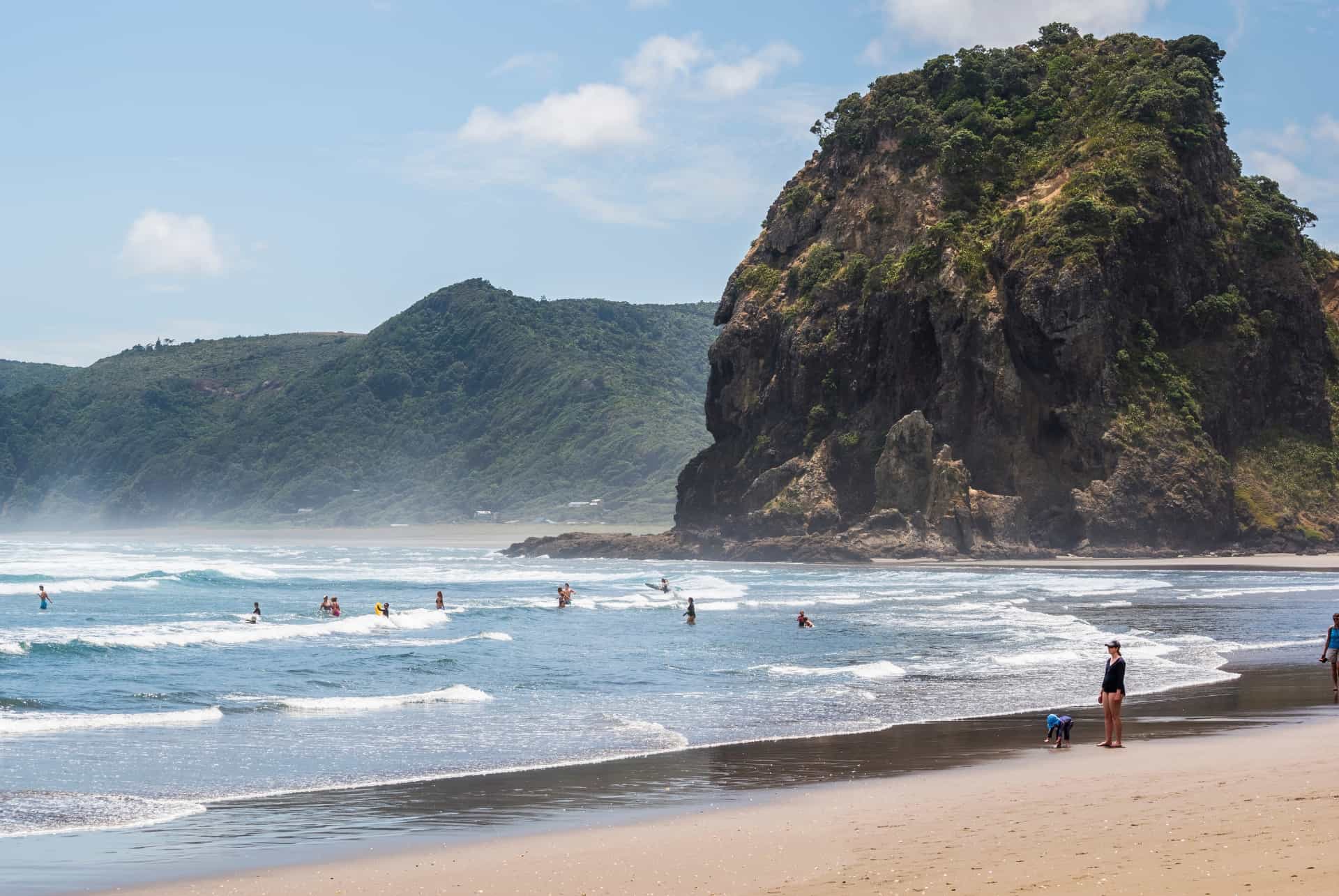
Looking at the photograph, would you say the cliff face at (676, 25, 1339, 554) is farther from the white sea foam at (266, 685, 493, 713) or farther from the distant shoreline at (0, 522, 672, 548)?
the white sea foam at (266, 685, 493, 713)

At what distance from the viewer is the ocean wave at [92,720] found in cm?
1854

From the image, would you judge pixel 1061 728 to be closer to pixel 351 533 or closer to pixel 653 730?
pixel 653 730

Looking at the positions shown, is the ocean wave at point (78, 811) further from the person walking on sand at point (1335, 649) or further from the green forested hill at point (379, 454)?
the green forested hill at point (379, 454)

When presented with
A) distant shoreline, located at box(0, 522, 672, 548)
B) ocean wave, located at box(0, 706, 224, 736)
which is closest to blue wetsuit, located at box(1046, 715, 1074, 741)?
ocean wave, located at box(0, 706, 224, 736)

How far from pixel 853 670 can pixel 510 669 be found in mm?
6458

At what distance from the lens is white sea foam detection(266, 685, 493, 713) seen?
21109 millimetres

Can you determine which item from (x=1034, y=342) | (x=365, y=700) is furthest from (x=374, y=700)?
(x=1034, y=342)

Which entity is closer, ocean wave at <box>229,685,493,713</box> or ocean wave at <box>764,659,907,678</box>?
ocean wave at <box>229,685,493,713</box>

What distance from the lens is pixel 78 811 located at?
42.9 ft

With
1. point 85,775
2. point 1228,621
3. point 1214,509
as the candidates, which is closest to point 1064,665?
point 1228,621

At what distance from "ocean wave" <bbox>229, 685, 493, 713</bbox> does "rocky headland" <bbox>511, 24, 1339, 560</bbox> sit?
162 feet

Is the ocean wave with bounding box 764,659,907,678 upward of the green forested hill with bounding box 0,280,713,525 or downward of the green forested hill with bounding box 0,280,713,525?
downward

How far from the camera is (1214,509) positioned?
229 feet

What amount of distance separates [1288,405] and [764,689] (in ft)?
199
